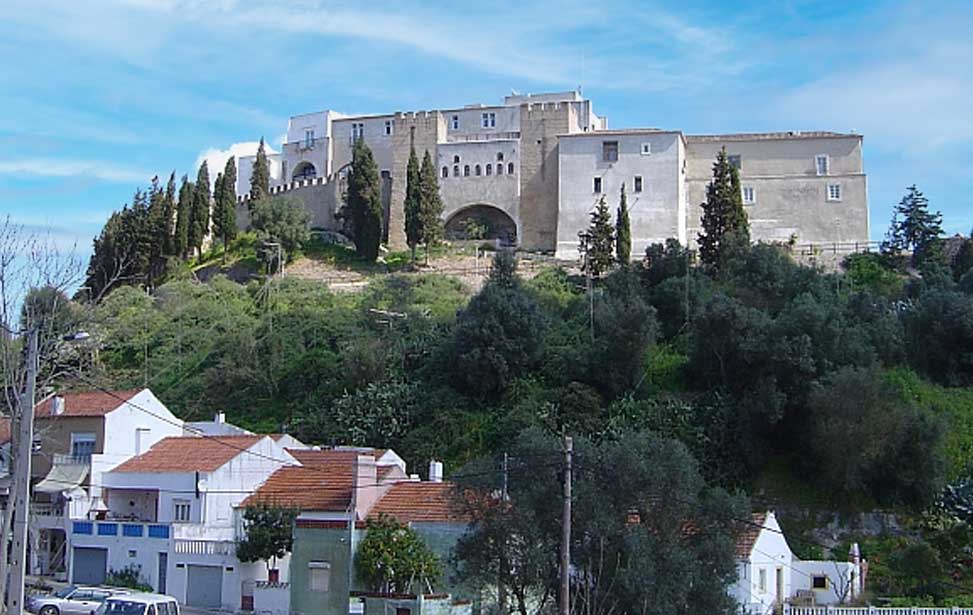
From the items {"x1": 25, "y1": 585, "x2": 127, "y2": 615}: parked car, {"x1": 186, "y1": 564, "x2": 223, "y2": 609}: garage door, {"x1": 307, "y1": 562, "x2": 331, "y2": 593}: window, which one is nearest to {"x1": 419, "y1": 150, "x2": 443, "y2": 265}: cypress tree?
{"x1": 186, "y1": 564, "x2": 223, "y2": 609}: garage door

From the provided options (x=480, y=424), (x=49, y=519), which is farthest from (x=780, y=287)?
(x=49, y=519)

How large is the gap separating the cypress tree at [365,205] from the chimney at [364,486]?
1593 inches

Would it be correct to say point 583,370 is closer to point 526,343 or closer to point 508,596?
point 526,343

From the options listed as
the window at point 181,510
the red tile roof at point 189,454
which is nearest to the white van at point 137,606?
the window at point 181,510

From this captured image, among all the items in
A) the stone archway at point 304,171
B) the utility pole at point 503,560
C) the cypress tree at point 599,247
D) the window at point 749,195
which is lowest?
the utility pole at point 503,560

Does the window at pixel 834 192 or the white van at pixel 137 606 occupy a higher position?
the window at pixel 834 192

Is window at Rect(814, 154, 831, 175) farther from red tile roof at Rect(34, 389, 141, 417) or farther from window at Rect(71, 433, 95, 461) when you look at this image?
window at Rect(71, 433, 95, 461)

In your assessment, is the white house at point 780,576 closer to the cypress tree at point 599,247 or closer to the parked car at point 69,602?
the parked car at point 69,602

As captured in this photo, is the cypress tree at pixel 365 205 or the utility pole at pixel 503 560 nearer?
the utility pole at pixel 503 560

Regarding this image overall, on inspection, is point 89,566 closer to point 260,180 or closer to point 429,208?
point 429,208

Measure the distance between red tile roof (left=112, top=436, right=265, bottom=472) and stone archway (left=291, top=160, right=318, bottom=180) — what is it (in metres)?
51.0

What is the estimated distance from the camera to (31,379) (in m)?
18.4

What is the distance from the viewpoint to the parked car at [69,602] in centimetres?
2923

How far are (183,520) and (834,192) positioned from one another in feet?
167
